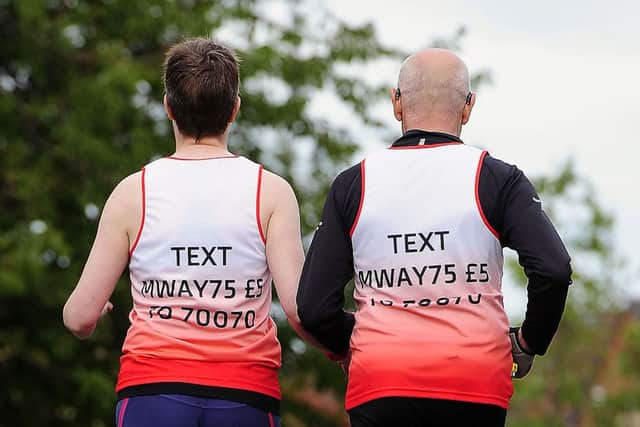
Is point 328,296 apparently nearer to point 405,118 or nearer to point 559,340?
point 405,118

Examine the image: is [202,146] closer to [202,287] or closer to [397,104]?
[202,287]

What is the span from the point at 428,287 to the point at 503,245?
12.4 inches

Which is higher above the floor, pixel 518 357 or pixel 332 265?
pixel 332 265

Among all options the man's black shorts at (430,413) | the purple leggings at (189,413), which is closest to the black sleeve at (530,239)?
the man's black shorts at (430,413)

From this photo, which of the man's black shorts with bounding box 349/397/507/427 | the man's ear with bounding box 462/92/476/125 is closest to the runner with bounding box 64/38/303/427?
the man's black shorts with bounding box 349/397/507/427

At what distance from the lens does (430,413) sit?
4008 millimetres

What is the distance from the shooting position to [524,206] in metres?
4.11

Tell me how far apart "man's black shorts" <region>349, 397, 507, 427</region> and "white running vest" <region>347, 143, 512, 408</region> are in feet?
0.08

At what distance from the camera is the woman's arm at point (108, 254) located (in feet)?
14.6

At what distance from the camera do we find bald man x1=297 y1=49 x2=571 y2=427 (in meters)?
4.03

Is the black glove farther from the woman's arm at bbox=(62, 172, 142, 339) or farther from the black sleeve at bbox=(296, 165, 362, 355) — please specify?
the woman's arm at bbox=(62, 172, 142, 339)

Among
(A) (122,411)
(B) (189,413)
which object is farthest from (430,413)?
(A) (122,411)

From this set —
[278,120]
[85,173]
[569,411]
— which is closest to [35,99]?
[85,173]

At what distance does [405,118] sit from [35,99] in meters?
12.0
